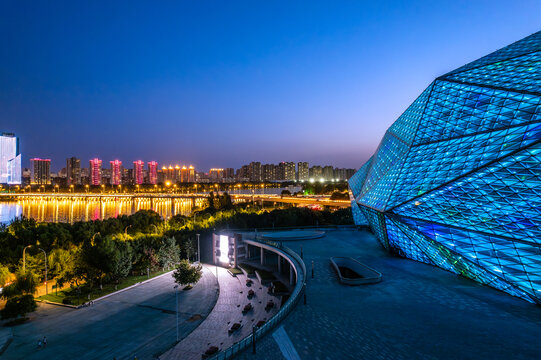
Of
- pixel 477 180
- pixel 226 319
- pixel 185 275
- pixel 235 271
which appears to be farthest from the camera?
pixel 235 271

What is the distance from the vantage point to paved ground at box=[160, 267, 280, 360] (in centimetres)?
1858

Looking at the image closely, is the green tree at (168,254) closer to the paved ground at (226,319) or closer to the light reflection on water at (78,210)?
the paved ground at (226,319)

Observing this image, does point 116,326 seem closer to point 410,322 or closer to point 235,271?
point 235,271

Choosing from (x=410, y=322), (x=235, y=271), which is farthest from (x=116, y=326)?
(x=410, y=322)

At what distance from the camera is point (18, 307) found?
76.1 ft

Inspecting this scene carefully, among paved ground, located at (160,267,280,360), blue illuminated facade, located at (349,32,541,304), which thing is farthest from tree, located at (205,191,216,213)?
blue illuminated facade, located at (349,32,541,304)

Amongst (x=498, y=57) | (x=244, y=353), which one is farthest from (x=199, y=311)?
(x=498, y=57)

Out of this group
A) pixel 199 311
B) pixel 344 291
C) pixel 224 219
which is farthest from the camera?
pixel 224 219

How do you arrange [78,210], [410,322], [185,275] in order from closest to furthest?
[410,322], [185,275], [78,210]

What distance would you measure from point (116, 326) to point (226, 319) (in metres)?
7.96

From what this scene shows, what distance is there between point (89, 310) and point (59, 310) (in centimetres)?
280

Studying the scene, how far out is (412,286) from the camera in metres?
19.8

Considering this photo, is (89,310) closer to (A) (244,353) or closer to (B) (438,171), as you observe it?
(A) (244,353)

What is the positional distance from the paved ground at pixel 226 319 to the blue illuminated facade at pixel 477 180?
12.8 m
